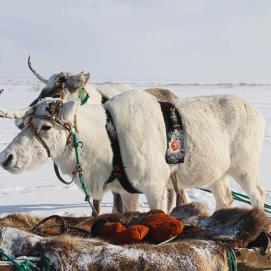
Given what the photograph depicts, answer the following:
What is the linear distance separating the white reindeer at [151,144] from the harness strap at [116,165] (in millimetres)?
36

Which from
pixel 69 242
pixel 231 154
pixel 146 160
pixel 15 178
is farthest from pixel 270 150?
pixel 69 242

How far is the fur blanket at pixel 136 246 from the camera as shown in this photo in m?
2.23

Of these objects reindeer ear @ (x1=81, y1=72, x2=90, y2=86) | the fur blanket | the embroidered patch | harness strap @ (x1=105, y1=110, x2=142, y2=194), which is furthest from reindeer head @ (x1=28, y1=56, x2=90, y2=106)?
the fur blanket

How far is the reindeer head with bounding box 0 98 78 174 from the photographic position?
3.83 m

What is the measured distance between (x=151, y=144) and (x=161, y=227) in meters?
1.77

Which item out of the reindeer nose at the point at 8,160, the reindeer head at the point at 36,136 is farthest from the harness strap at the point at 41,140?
the reindeer nose at the point at 8,160

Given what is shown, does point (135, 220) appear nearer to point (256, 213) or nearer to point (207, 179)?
point (256, 213)

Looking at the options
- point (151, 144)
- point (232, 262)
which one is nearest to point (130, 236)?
point (232, 262)

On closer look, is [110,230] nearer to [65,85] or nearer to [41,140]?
[41,140]

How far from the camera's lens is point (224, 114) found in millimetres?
5027

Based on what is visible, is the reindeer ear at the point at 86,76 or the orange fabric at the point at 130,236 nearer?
the orange fabric at the point at 130,236

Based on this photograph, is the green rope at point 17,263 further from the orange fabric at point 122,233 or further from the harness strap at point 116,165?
the harness strap at point 116,165

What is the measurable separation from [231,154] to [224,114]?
400 millimetres

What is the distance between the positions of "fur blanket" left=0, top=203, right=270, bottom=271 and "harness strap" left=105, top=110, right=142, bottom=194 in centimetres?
134
